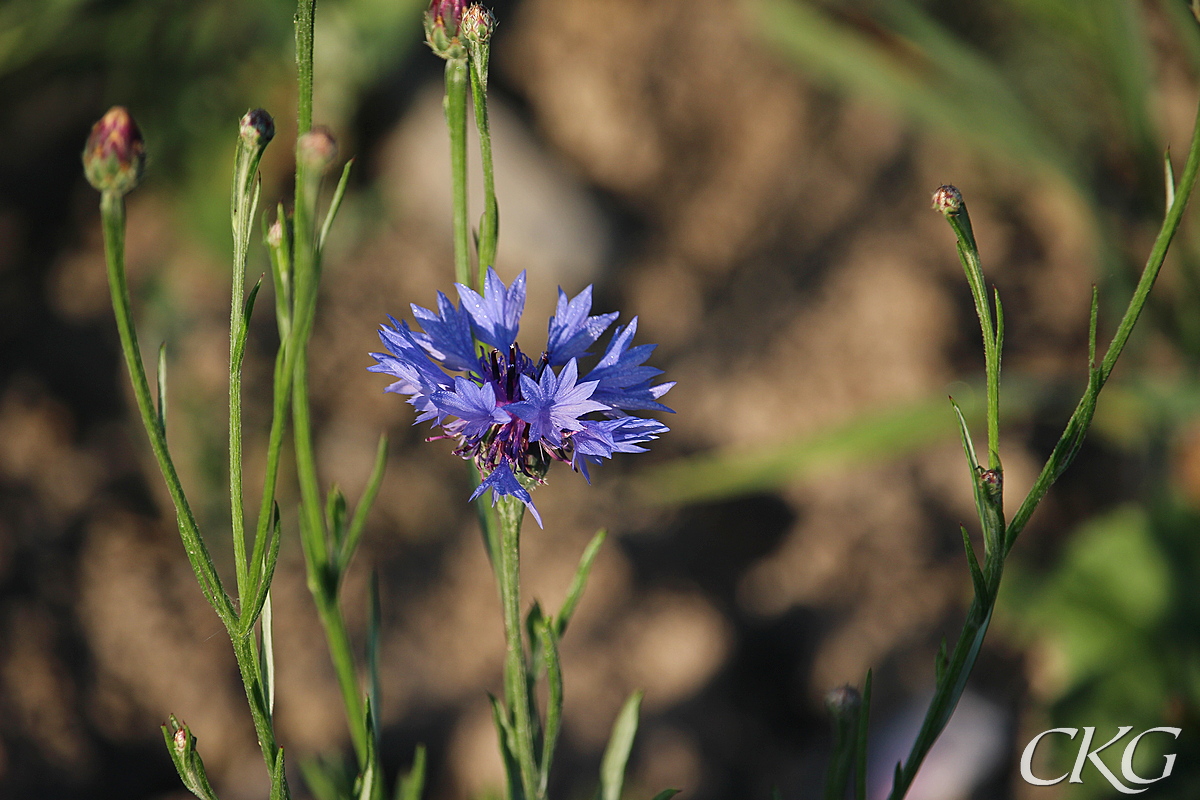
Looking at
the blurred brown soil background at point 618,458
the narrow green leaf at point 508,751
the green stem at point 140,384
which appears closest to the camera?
the green stem at point 140,384

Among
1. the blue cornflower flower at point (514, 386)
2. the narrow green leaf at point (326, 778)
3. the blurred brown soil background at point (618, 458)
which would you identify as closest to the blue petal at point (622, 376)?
the blue cornflower flower at point (514, 386)

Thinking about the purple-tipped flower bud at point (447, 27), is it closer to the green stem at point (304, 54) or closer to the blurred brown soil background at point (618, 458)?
the green stem at point (304, 54)

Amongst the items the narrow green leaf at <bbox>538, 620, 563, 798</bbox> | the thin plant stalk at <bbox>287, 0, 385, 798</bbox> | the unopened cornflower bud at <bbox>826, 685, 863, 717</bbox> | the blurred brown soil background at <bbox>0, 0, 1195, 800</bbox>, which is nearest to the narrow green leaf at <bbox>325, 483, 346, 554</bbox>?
the thin plant stalk at <bbox>287, 0, 385, 798</bbox>

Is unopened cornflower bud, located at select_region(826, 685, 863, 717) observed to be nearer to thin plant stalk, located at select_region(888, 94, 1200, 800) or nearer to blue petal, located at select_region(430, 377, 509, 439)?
thin plant stalk, located at select_region(888, 94, 1200, 800)

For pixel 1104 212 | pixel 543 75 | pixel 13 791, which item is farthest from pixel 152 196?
pixel 1104 212

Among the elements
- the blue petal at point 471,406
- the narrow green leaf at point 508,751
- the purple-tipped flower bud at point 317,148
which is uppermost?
the purple-tipped flower bud at point 317,148

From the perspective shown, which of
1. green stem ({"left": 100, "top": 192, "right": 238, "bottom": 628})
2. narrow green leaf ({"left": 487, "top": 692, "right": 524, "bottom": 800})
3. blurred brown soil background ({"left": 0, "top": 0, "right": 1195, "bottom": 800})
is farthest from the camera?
blurred brown soil background ({"left": 0, "top": 0, "right": 1195, "bottom": 800})

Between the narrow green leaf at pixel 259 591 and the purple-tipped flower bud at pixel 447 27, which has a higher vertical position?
the purple-tipped flower bud at pixel 447 27
